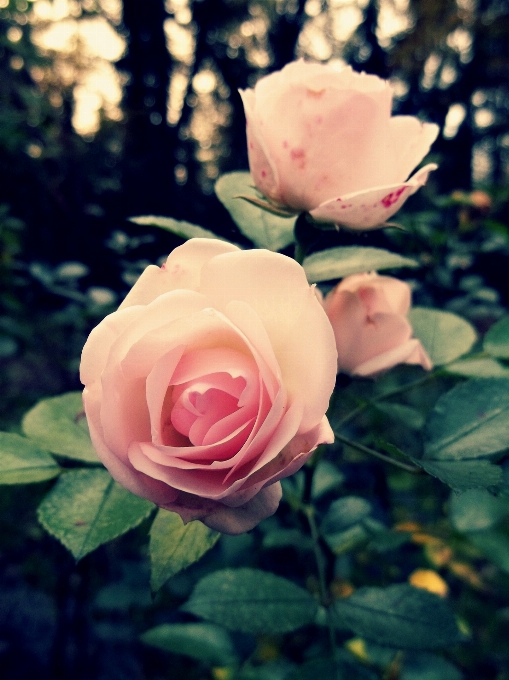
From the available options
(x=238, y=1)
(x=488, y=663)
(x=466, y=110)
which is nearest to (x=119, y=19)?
(x=238, y=1)

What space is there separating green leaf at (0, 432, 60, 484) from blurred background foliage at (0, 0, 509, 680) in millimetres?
292

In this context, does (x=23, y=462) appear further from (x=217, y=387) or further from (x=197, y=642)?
(x=197, y=642)

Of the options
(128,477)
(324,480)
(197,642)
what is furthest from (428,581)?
(128,477)

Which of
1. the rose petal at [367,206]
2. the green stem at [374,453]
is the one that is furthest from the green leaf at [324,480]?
the rose petal at [367,206]

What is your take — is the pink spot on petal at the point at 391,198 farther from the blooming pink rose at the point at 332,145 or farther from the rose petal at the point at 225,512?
the rose petal at the point at 225,512

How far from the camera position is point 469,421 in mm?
429

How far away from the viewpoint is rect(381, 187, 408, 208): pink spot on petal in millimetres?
368

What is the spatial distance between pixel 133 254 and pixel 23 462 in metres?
1.00

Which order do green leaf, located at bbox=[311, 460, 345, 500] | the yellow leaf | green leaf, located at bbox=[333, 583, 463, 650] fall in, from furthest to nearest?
the yellow leaf → green leaf, located at bbox=[311, 460, 345, 500] → green leaf, located at bbox=[333, 583, 463, 650]

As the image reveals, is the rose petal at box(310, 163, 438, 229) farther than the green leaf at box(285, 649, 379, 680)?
No

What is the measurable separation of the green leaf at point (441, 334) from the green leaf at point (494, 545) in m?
0.30

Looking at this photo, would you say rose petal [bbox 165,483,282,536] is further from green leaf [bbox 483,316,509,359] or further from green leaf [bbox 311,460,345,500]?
green leaf [bbox 311,460,345,500]

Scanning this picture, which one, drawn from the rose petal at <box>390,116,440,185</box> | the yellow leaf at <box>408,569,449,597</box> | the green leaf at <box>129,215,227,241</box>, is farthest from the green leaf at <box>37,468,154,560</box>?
the yellow leaf at <box>408,569,449,597</box>

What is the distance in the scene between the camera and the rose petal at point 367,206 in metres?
0.36
